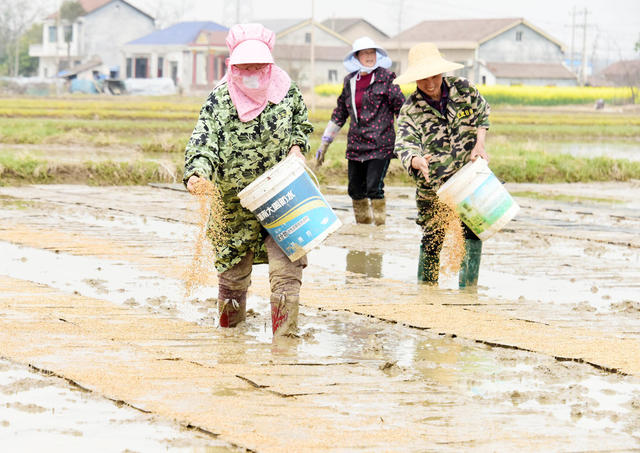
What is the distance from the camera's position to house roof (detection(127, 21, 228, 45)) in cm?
7994

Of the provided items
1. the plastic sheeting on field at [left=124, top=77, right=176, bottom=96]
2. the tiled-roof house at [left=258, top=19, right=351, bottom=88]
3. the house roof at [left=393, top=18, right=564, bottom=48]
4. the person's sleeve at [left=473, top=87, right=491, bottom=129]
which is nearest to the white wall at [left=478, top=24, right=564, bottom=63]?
the house roof at [left=393, top=18, right=564, bottom=48]

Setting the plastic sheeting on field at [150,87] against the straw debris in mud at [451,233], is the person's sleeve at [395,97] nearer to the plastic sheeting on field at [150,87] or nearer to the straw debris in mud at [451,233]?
the straw debris in mud at [451,233]

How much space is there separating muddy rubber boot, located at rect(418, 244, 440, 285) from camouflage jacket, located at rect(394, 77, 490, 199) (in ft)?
1.39

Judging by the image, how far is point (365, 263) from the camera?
28.5 ft

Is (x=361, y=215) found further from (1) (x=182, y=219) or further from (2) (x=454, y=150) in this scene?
(2) (x=454, y=150)

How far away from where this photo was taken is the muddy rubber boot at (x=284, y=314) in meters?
5.81

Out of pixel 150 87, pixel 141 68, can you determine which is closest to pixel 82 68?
pixel 141 68

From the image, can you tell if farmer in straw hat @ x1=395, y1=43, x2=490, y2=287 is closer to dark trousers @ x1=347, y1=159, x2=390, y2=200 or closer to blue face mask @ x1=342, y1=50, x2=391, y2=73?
blue face mask @ x1=342, y1=50, x2=391, y2=73

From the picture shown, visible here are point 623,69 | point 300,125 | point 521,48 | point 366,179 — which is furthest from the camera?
point 623,69

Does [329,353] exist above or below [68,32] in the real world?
below

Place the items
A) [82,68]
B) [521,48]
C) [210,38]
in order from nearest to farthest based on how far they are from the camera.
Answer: [210,38] < [82,68] < [521,48]

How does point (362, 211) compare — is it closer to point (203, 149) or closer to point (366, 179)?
point (366, 179)

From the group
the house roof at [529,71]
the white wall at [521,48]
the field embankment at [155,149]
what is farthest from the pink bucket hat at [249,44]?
the white wall at [521,48]

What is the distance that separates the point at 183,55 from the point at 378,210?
226 feet
